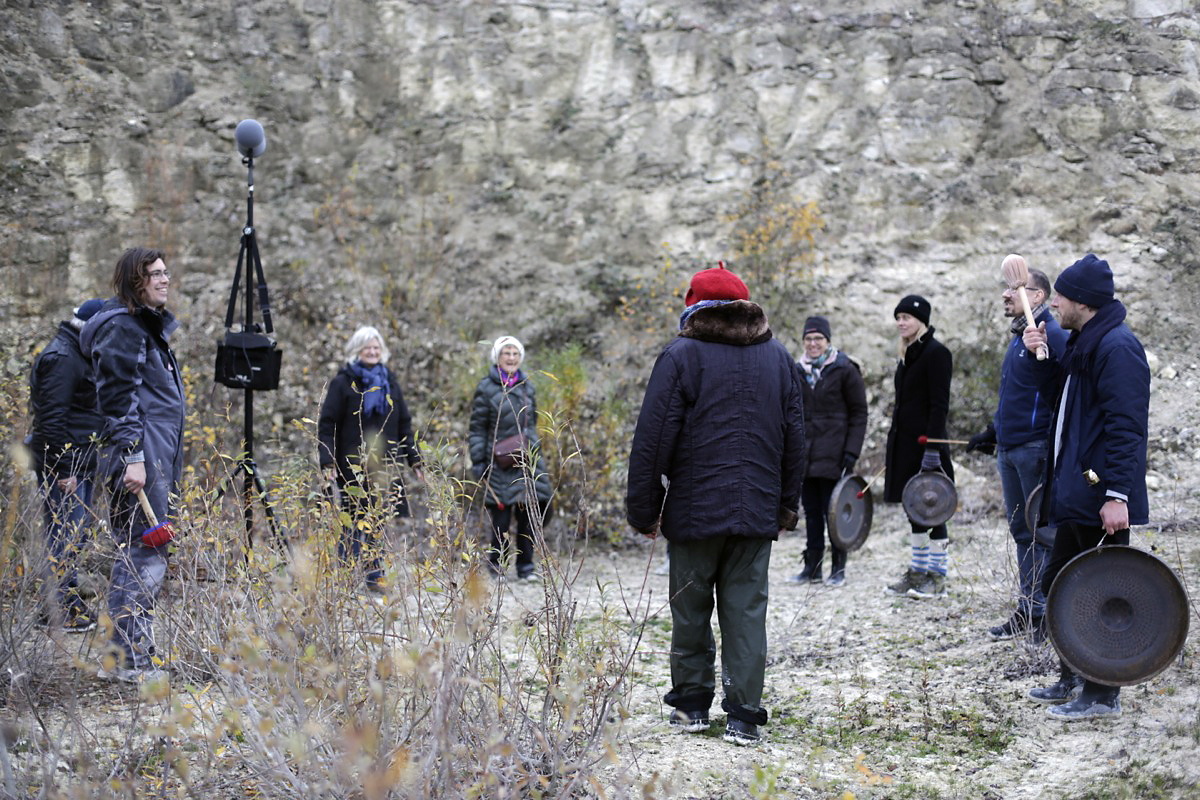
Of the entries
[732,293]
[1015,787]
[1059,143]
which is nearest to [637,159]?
[1059,143]

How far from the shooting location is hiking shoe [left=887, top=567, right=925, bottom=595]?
7027 mm

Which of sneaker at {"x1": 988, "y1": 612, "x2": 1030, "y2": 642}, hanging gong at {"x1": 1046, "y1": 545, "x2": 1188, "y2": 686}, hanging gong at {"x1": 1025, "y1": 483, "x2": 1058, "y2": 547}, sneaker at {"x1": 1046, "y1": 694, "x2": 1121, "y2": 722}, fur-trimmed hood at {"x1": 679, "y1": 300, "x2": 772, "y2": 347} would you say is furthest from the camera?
sneaker at {"x1": 988, "y1": 612, "x2": 1030, "y2": 642}

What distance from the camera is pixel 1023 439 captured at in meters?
5.70

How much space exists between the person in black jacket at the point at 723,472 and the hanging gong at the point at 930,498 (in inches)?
104

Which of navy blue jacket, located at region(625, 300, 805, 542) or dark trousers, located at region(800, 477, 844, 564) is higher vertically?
navy blue jacket, located at region(625, 300, 805, 542)

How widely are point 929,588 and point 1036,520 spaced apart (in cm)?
182

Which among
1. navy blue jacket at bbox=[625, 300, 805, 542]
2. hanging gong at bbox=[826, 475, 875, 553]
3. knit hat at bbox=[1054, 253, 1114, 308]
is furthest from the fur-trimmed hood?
hanging gong at bbox=[826, 475, 875, 553]

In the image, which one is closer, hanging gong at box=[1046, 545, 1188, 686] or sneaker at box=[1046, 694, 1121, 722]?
hanging gong at box=[1046, 545, 1188, 686]

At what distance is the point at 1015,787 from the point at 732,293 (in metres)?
2.20

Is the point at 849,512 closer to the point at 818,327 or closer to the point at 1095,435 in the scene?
the point at 818,327

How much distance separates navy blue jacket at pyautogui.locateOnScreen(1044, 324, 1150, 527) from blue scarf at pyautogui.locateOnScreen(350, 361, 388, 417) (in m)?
4.38

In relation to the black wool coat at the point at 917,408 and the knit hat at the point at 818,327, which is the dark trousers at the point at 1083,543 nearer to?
the black wool coat at the point at 917,408

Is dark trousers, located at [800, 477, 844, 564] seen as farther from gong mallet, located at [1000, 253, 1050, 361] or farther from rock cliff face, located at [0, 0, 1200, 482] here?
rock cliff face, located at [0, 0, 1200, 482]

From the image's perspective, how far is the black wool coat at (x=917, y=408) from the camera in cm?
684
